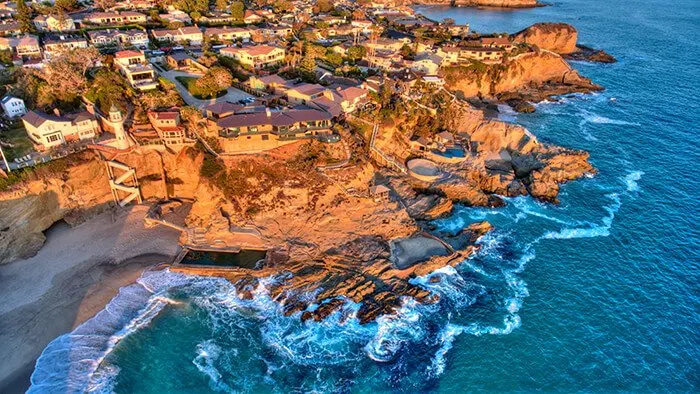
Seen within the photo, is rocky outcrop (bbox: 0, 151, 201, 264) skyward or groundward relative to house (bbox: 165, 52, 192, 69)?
groundward

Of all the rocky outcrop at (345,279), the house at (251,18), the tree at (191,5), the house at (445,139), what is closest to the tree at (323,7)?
the house at (251,18)

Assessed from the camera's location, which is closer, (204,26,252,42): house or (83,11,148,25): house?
(204,26,252,42): house

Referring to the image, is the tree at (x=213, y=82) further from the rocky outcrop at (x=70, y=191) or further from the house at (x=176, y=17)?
the house at (x=176, y=17)

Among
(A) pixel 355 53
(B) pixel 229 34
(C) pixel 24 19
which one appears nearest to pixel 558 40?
(A) pixel 355 53

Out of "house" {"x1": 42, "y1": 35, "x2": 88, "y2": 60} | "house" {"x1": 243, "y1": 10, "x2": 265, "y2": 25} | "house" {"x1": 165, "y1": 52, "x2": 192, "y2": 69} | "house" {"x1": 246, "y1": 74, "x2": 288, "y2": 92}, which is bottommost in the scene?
"house" {"x1": 246, "y1": 74, "x2": 288, "y2": 92}

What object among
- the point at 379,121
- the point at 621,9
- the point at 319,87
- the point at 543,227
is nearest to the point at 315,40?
the point at 319,87

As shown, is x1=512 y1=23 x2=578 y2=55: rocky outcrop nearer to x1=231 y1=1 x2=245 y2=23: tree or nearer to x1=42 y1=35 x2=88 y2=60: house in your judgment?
x1=231 y1=1 x2=245 y2=23: tree

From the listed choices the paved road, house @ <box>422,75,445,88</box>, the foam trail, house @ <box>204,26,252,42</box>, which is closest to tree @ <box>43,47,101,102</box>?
the paved road
